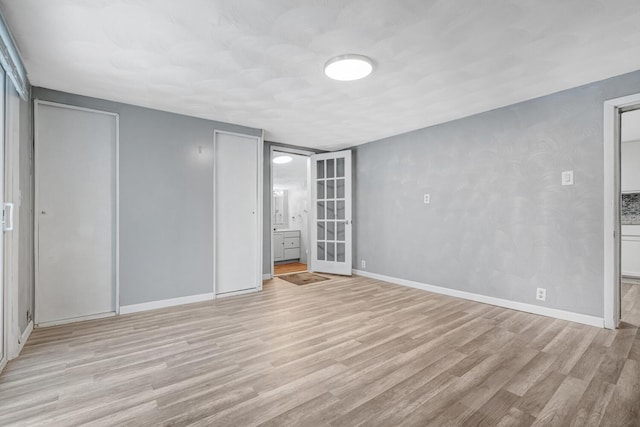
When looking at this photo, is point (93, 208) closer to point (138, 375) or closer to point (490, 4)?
point (138, 375)

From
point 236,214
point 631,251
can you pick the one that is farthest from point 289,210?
point 631,251

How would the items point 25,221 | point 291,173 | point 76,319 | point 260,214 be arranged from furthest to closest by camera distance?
1. point 291,173
2. point 260,214
3. point 76,319
4. point 25,221

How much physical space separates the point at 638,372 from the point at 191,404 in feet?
9.67

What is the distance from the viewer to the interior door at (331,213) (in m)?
5.32

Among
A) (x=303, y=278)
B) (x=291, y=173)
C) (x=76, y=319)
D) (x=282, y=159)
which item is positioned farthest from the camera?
(x=291, y=173)

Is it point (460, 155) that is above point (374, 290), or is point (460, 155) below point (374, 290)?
above

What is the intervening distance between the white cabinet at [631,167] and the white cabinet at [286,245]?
20.8ft

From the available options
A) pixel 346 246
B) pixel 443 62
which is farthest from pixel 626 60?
pixel 346 246

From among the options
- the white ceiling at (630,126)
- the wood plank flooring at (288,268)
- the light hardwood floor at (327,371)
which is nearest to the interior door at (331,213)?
the wood plank flooring at (288,268)

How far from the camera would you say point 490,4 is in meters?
1.77

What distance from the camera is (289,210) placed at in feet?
29.9

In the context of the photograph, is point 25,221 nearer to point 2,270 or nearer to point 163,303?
point 2,270

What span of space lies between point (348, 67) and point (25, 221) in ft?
10.4

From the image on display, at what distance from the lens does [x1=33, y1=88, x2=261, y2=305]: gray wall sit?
3312 millimetres
